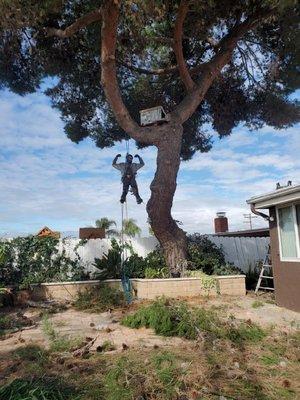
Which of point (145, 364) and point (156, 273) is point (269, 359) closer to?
point (145, 364)

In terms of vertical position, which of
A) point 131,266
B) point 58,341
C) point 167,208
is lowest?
point 58,341

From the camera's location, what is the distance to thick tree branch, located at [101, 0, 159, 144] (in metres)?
10.0

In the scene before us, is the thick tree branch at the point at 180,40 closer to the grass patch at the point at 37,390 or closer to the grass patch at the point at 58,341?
the grass patch at the point at 58,341

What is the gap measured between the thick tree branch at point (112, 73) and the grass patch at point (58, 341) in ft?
19.6

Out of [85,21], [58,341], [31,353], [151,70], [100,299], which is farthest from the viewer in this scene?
[151,70]

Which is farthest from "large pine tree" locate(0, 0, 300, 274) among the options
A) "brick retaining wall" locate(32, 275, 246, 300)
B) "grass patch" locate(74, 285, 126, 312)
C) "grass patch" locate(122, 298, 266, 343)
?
"grass patch" locate(122, 298, 266, 343)

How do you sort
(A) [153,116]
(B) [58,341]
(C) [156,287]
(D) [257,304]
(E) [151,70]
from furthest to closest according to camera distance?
(E) [151,70] < (A) [153,116] < (C) [156,287] < (D) [257,304] < (B) [58,341]

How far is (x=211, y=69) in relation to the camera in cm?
1254

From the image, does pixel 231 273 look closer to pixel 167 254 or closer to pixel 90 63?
pixel 167 254

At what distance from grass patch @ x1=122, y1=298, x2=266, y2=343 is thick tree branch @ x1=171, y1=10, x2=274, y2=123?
6.17 meters

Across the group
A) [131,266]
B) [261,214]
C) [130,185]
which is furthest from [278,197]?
[130,185]

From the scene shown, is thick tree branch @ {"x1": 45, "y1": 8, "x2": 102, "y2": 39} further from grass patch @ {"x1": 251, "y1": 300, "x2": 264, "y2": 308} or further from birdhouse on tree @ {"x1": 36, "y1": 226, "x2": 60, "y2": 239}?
grass patch @ {"x1": 251, "y1": 300, "x2": 264, "y2": 308}

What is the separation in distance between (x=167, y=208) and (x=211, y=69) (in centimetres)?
423

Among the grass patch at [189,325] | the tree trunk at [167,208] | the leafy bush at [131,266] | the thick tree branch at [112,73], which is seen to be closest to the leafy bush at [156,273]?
the leafy bush at [131,266]
